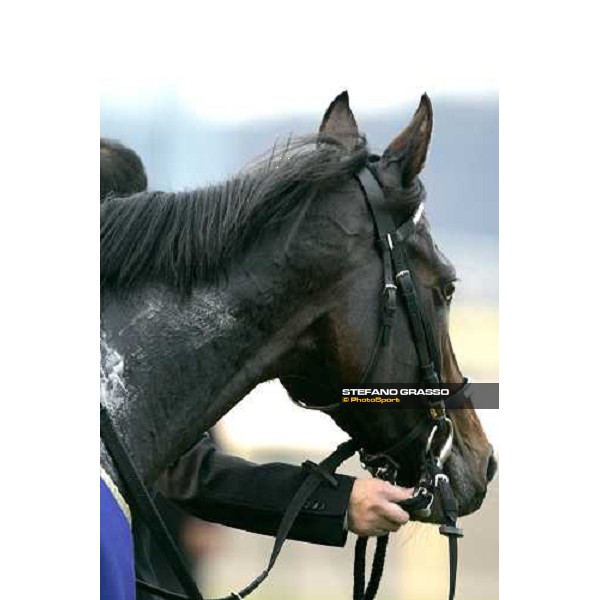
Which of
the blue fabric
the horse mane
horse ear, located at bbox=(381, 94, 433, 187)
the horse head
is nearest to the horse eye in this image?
the horse head

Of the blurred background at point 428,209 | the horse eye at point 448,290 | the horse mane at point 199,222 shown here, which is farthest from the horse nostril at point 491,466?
the horse mane at point 199,222

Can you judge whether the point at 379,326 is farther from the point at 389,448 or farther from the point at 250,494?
the point at 250,494

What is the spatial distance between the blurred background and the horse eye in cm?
5

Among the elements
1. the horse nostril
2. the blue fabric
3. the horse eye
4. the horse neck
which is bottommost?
the blue fabric

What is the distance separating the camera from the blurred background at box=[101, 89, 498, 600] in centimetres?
199

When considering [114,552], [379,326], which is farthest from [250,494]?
[114,552]

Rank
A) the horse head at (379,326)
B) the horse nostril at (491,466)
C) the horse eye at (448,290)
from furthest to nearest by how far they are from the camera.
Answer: the horse nostril at (491,466)
the horse eye at (448,290)
the horse head at (379,326)

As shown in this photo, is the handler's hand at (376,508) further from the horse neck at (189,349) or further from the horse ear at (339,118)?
the horse ear at (339,118)

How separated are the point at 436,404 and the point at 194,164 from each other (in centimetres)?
65

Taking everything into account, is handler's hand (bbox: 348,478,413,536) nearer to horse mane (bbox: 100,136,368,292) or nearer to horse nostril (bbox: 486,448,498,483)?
horse nostril (bbox: 486,448,498,483)

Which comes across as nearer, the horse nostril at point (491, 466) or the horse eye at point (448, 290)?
the horse eye at point (448, 290)

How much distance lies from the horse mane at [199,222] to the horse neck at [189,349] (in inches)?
1.2

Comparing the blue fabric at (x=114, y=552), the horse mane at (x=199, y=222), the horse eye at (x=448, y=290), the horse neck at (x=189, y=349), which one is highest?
the horse mane at (x=199, y=222)

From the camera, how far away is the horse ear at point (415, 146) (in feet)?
6.40
